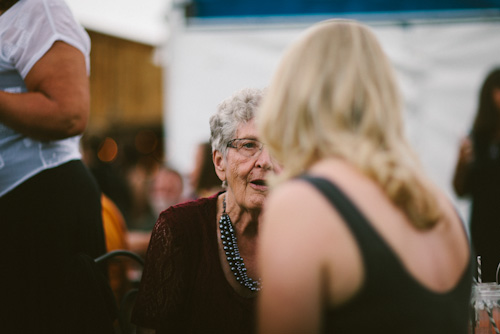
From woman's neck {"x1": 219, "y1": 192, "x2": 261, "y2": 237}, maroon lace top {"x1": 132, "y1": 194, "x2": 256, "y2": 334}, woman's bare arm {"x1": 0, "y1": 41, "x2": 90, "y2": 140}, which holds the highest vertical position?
woman's bare arm {"x1": 0, "y1": 41, "x2": 90, "y2": 140}

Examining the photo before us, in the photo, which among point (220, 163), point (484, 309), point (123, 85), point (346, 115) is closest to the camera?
point (346, 115)

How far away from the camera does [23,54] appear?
1658mm

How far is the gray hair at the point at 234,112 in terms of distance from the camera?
203 cm

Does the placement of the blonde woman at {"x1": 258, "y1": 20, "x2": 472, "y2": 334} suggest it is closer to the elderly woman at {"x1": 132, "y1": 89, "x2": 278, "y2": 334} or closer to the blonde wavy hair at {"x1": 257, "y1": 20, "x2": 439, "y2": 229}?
the blonde wavy hair at {"x1": 257, "y1": 20, "x2": 439, "y2": 229}

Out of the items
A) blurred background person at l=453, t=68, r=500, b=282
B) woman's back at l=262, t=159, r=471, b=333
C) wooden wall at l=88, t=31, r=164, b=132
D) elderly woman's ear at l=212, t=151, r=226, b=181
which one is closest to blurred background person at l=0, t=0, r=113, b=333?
elderly woman's ear at l=212, t=151, r=226, b=181

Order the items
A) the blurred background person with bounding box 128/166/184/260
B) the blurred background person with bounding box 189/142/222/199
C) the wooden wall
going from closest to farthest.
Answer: the blurred background person with bounding box 189/142/222/199 → the blurred background person with bounding box 128/166/184/260 → the wooden wall

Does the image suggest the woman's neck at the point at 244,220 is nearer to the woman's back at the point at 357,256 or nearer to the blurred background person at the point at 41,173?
the blurred background person at the point at 41,173

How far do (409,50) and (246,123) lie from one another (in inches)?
127

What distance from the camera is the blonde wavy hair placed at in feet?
3.75

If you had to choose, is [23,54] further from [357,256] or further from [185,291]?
[357,256]

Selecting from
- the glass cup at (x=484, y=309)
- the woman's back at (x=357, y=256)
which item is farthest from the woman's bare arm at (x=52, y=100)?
the glass cup at (x=484, y=309)

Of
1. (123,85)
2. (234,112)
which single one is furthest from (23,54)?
(123,85)

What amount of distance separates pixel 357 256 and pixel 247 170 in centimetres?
100

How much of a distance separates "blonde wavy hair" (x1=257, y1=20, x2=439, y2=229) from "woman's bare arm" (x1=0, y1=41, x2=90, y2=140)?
71 cm
